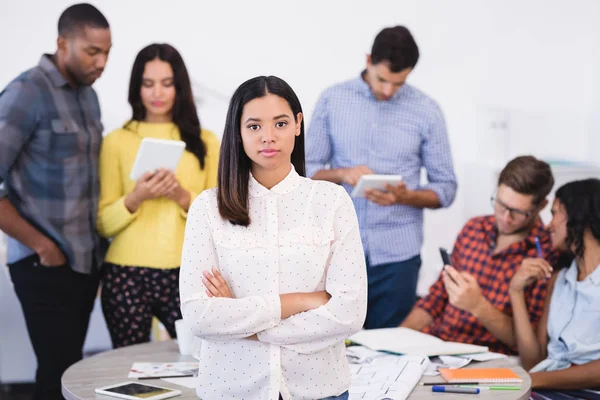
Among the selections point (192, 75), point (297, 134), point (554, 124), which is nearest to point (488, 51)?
point (554, 124)

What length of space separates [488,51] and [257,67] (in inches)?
49.9

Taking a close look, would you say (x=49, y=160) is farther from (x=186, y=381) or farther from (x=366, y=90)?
(x=366, y=90)

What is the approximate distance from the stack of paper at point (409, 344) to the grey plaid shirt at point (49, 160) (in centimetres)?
Answer: 94

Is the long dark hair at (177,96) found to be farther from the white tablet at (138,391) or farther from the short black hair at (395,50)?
the white tablet at (138,391)

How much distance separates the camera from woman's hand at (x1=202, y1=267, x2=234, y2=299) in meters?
1.61

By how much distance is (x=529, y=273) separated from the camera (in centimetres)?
249

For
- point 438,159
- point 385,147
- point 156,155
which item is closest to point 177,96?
point 156,155

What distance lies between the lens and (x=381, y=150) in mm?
3012

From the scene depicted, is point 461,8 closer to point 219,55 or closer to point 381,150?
point 219,55

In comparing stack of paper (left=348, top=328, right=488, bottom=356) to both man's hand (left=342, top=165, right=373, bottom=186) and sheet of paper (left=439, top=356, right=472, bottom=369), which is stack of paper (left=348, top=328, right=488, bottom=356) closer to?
sheet of paper (left=439, top=356, right=472, bottom=369)

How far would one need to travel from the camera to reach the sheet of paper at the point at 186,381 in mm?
2002

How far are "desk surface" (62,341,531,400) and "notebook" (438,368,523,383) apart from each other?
27mm

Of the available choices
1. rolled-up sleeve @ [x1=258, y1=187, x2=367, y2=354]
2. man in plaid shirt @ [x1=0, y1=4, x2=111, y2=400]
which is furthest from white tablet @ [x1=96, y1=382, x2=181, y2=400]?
man in plaid shirt @ [x1=0, y1=4, x2=111, y2=400]

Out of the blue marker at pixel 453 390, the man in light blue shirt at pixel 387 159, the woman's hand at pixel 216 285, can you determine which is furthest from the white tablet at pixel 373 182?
the woman's hand at pixel 216 285
